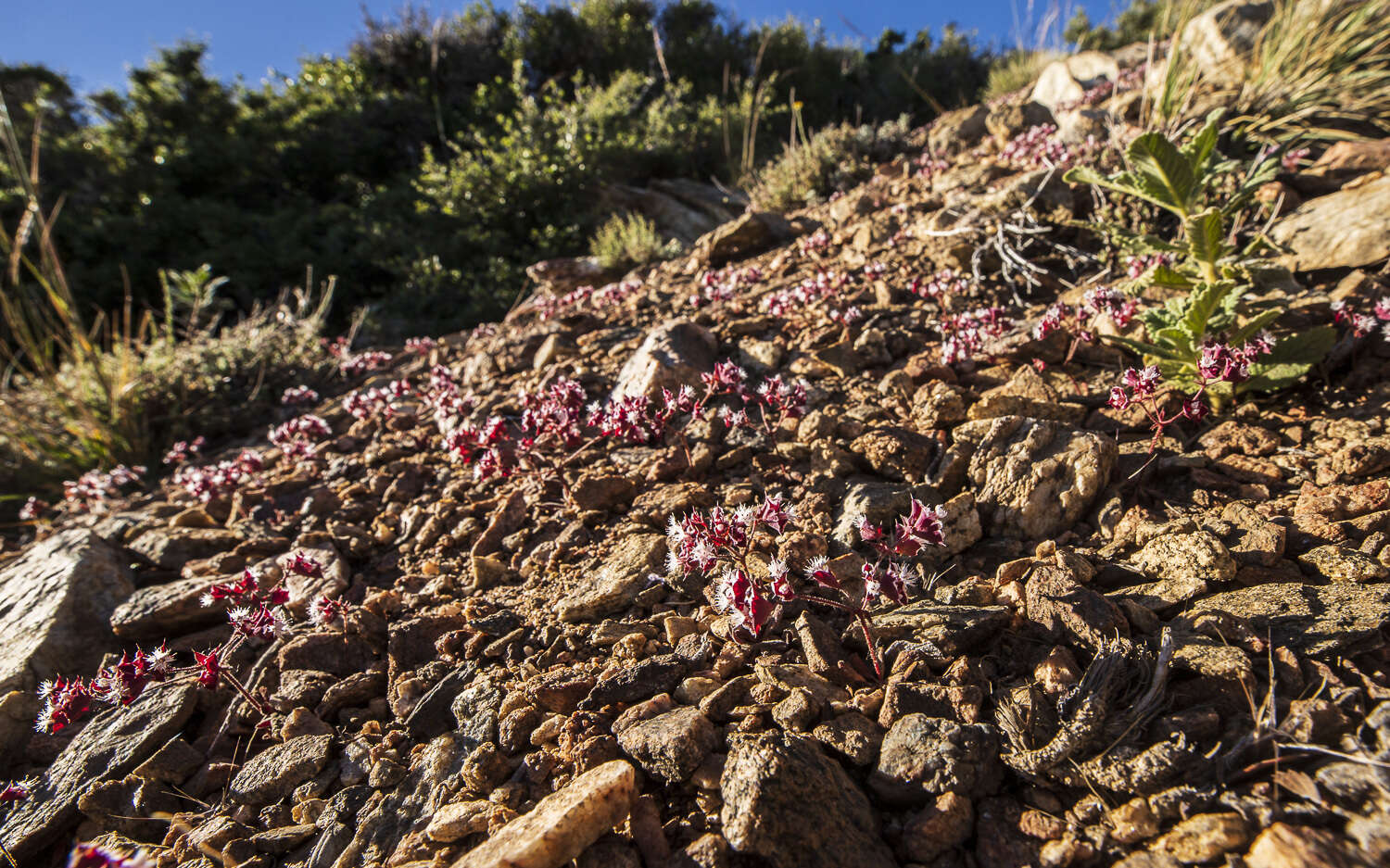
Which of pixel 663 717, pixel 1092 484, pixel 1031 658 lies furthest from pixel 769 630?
pixel 1092 484

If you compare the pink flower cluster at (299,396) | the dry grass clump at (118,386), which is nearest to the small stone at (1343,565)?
the pink flower cluster at (299,396)

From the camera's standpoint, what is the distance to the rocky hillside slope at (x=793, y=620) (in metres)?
1.67

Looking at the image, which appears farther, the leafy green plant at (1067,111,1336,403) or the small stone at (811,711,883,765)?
the leafy green plant at (1067,111,1336,403)

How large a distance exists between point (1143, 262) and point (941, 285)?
119cm

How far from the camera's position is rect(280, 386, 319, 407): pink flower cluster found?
635cm

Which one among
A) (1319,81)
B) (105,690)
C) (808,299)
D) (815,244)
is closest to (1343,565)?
(808,299)

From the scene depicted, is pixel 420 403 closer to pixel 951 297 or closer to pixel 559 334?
pixel 559 334

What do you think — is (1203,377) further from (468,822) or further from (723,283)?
(723,283)

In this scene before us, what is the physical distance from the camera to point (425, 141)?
13.5m

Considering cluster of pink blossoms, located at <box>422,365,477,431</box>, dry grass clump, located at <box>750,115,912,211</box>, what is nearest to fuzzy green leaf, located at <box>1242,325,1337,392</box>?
cluster of pink blossoms, located at <box>422,365,477,431</box>

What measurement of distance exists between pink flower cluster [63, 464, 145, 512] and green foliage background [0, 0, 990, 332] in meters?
4.04

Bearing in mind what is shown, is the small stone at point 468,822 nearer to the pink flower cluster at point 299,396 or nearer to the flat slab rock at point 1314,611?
the flat slab rock at point 1314,611

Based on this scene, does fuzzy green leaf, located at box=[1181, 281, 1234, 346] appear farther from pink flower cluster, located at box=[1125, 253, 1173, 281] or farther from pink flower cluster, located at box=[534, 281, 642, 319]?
pink flower cluster, located at box=[534, 281, 642, 319]

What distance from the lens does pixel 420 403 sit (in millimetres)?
5434
